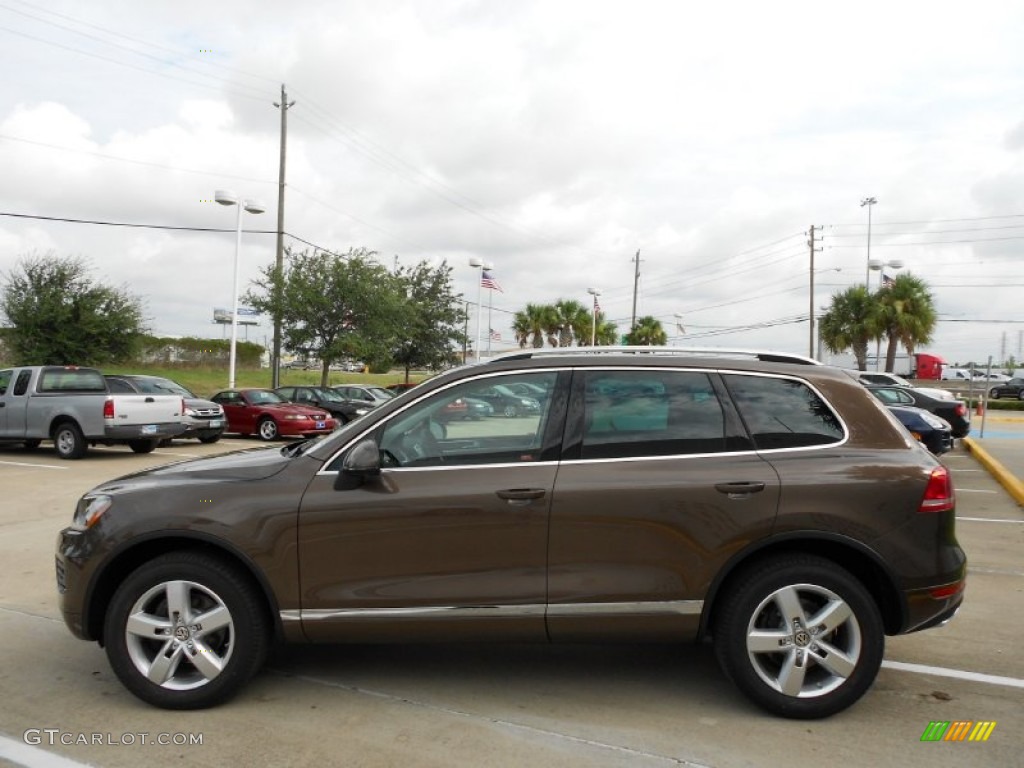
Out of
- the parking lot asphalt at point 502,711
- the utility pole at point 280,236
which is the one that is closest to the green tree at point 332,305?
the utility pole at point 280,236

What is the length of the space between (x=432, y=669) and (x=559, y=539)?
125cm

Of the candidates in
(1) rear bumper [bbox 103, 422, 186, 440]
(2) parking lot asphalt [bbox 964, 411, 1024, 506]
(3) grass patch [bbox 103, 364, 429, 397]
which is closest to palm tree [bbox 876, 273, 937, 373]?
(2) parking lot asphalt [bbox 964, 411, 1024, 506]

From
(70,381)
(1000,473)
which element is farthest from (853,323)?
(70,381)

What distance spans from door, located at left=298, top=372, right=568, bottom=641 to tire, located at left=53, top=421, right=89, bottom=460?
12.9 m

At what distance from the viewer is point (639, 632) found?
3877mm

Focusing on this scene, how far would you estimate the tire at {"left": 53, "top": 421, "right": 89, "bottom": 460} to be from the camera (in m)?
14.9

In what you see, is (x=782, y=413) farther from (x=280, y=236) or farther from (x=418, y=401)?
(x=280, y=236)

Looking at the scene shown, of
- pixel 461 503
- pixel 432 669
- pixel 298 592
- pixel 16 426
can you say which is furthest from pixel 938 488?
pixel 16 426

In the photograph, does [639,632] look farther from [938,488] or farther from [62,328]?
[62,328]

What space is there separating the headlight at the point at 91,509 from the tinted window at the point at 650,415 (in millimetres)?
2325

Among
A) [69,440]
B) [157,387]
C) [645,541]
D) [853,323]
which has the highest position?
[853,323]

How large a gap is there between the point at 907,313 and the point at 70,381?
3911 cm

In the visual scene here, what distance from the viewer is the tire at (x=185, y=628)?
12.9 ft

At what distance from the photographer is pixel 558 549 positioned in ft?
12.6
